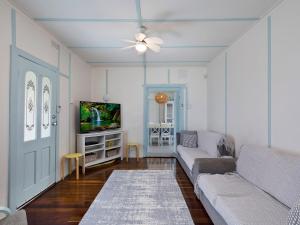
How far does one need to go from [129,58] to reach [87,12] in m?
2.16

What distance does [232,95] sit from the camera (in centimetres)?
375

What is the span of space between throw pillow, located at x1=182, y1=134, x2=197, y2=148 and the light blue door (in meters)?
3.04

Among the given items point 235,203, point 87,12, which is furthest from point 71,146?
point 235,203

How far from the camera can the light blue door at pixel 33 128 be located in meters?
2.59

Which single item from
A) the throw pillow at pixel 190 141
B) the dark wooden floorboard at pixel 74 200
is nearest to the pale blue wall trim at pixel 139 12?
the dark wooden floorboard at pixel 74 200

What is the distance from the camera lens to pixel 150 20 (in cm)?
283

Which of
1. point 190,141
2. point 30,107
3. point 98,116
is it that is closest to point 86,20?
point 30,107

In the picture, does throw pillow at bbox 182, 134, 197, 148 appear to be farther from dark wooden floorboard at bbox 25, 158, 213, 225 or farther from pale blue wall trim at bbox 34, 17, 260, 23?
pale blue wall trim at bbox 34, 17, 260, 23

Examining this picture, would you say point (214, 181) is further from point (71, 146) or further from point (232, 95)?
point (71, 146)

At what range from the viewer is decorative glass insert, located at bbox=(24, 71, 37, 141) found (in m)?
2.79

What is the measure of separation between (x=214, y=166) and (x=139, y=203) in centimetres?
121

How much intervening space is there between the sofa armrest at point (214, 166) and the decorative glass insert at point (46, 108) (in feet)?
8.49

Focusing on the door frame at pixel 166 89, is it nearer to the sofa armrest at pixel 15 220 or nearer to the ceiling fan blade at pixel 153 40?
the ceiling fan blade at pixel 153 40

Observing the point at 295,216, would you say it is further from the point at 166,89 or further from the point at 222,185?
the point at 166,89
